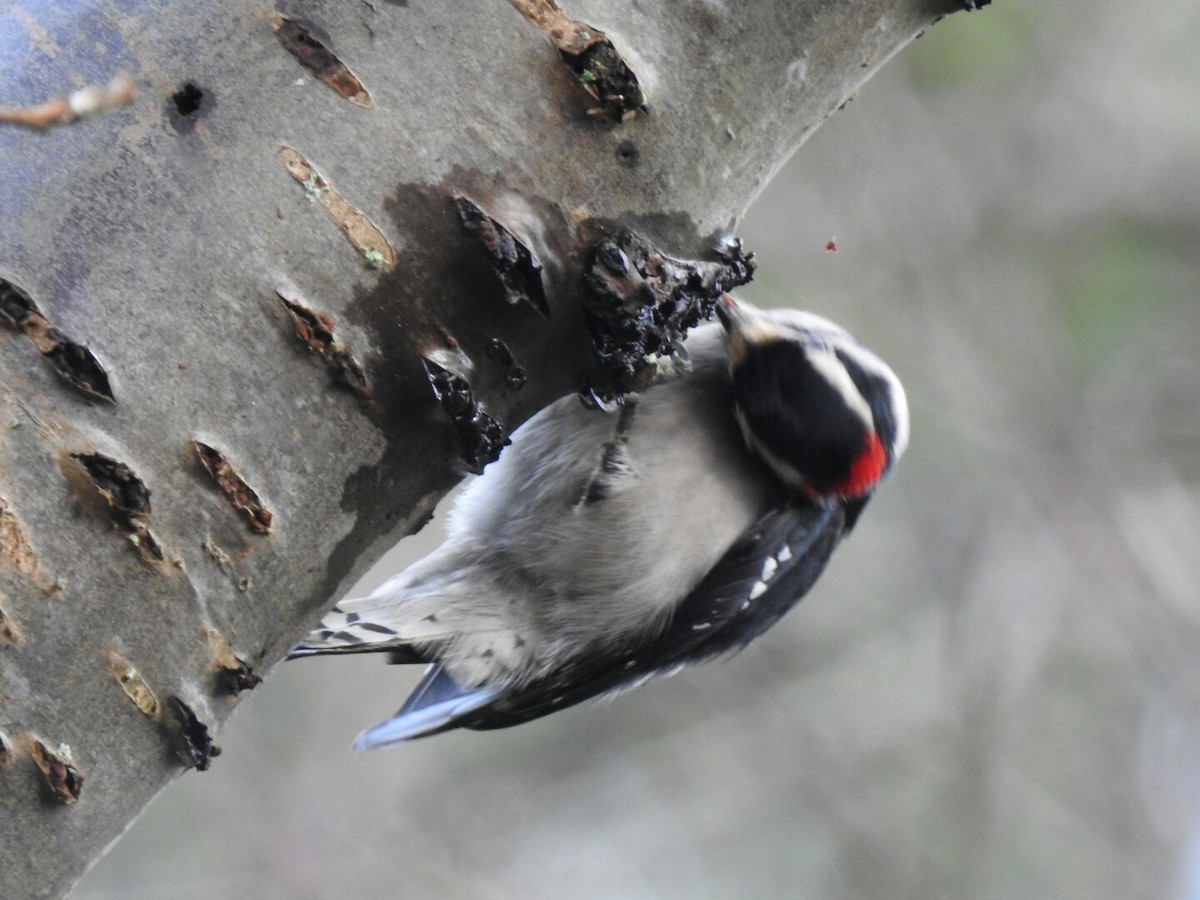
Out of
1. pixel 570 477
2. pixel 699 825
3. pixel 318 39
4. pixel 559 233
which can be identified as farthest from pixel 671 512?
pixel 699 825

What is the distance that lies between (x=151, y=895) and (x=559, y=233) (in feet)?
15.7

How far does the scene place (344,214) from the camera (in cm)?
110

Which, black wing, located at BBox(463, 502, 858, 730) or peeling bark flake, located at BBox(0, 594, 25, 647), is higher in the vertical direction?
peeling bark flake, located at BBox(0, 594, 25, 647)

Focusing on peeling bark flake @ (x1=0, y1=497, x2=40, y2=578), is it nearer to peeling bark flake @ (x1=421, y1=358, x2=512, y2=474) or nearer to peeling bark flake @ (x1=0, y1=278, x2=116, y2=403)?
peeling bark flake @ (x1=0, y1=278, x2=116, y2=403)

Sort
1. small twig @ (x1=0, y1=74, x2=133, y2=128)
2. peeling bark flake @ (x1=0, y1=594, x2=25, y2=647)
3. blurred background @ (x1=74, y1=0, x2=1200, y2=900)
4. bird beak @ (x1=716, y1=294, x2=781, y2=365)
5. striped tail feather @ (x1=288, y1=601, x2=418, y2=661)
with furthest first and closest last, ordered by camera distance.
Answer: blurred background @ (x1=74, y1=0, x2=1200, y2=900) → striped tail feather @ (x1=288, y1=601, x2=418, y2=661) → bird beak @ (x1=716, y1=294, x2=781, y2=365) → peeling bark flake @ (x1=0, y1=594, x2=25, y2=647) → small twig @ (x1=0, y1=74, x2=133, y2=128)

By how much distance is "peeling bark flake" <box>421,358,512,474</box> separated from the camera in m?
1.18

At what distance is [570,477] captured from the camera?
2.38 meters

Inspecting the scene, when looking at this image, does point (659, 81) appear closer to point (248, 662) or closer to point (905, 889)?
point (248, 662)

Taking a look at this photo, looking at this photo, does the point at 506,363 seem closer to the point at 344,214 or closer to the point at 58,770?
the point at 344,214

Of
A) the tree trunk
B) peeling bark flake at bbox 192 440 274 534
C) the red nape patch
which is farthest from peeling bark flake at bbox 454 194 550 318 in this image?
the red nape patch

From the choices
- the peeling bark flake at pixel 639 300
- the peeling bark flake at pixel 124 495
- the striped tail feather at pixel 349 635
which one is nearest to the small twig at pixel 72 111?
the peeling bark flake at pixel 124 495

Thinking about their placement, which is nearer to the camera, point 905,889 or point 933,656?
point 905,889

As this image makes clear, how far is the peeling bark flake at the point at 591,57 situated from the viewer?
119cm

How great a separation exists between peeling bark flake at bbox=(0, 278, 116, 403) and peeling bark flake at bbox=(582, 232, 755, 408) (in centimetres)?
51
